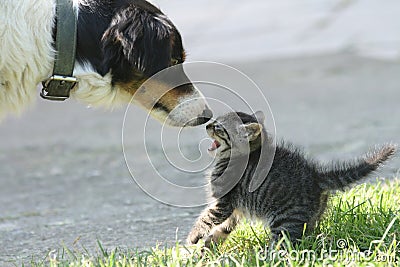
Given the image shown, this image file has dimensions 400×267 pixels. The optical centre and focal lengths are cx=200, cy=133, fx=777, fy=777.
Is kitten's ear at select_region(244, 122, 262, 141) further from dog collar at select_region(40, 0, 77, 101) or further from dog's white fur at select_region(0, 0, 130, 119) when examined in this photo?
dog collar at select_region(40, 0, 77, 101)

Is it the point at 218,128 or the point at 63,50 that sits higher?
the point at 63,50

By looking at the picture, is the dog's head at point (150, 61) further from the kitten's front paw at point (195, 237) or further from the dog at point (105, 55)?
the kitten's front paw at point (195, 237)

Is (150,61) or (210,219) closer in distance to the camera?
(210,219)

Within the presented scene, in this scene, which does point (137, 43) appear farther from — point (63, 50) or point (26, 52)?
point (26, 52)

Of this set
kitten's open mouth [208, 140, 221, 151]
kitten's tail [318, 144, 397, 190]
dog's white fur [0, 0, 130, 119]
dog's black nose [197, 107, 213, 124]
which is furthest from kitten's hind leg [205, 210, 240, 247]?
dog's white fur [0, 0, 130, 119]

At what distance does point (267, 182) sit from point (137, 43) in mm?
1017

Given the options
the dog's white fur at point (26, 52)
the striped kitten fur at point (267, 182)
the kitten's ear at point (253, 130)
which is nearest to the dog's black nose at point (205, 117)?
the striped kitten fur at point (267, 182)

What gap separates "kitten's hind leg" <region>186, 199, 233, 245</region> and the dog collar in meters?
1.01

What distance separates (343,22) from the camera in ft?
44.0

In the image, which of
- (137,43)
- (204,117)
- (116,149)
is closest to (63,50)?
(137,43)

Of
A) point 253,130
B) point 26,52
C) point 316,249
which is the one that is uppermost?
point 26,52

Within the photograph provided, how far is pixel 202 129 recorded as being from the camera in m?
4.38

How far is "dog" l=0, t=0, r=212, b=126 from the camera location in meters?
4.05

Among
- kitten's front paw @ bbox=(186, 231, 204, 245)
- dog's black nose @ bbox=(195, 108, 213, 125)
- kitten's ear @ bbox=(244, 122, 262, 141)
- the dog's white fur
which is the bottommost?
Result: kitten's front paw @ bbox=(186, 231, 204, 245)
